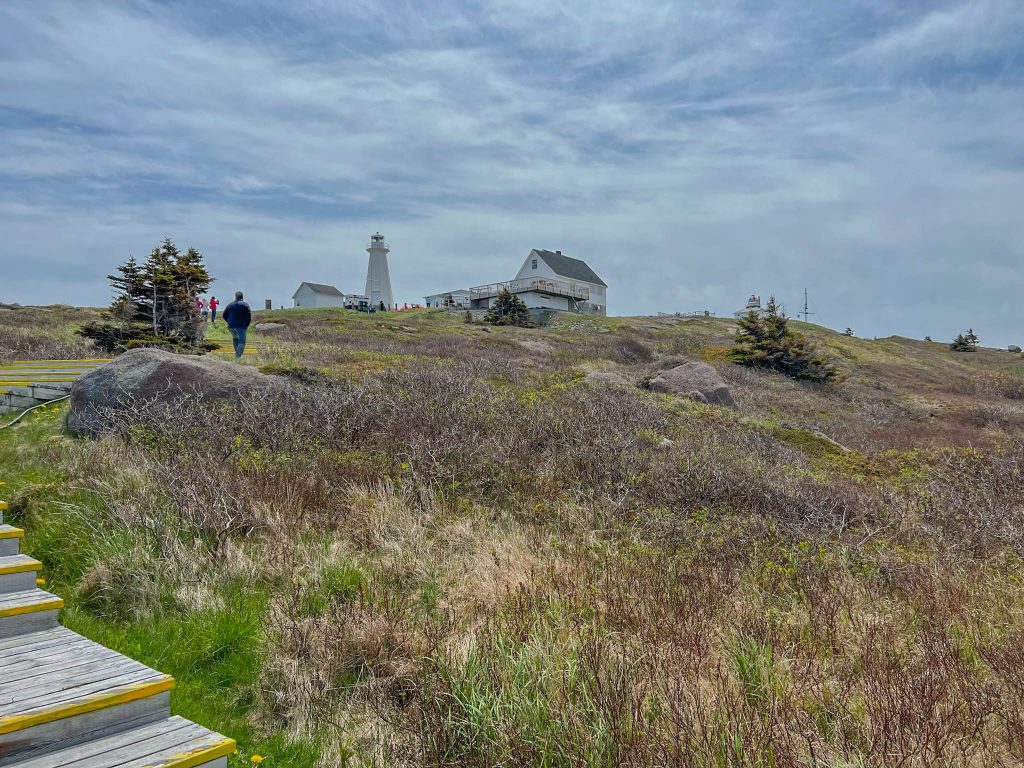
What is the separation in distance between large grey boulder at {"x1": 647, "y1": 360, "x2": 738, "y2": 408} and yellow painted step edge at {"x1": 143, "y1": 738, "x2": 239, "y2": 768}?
48.1 feet

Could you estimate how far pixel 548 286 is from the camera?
6744 centimetres

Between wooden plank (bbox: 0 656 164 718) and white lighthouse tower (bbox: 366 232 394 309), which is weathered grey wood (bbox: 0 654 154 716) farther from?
white lighthouse tower (bbox: 366 232 394 309)

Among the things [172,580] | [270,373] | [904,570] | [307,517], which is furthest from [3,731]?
[270,373]

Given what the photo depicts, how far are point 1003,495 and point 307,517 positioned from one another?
8814 millimetres

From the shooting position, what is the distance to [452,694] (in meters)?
3.32

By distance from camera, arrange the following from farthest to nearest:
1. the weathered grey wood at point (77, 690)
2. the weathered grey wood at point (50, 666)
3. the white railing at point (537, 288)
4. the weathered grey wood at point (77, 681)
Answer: the white railing at point (537, 288)
the weathered grey wood at point (50, 666)
the weathered grey wood at point (77, 681)
the weathered grey wood at point (77, 690)

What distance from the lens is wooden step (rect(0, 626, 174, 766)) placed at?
2.85 meters

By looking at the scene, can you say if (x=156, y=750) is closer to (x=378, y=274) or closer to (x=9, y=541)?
(x=9, y=541)

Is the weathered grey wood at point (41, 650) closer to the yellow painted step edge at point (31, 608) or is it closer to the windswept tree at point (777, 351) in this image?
the yellow painted step edge at point (31, 608)

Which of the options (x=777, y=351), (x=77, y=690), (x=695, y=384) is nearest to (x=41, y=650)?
(x=77, y=690)

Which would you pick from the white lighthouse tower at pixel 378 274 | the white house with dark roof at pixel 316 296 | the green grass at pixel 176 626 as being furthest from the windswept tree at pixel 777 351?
the white house with dark roof at pixel 316 296

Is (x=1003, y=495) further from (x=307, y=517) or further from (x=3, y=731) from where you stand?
(x=3, y=731)

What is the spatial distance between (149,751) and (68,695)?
1.75ft

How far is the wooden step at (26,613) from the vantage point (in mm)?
3738
